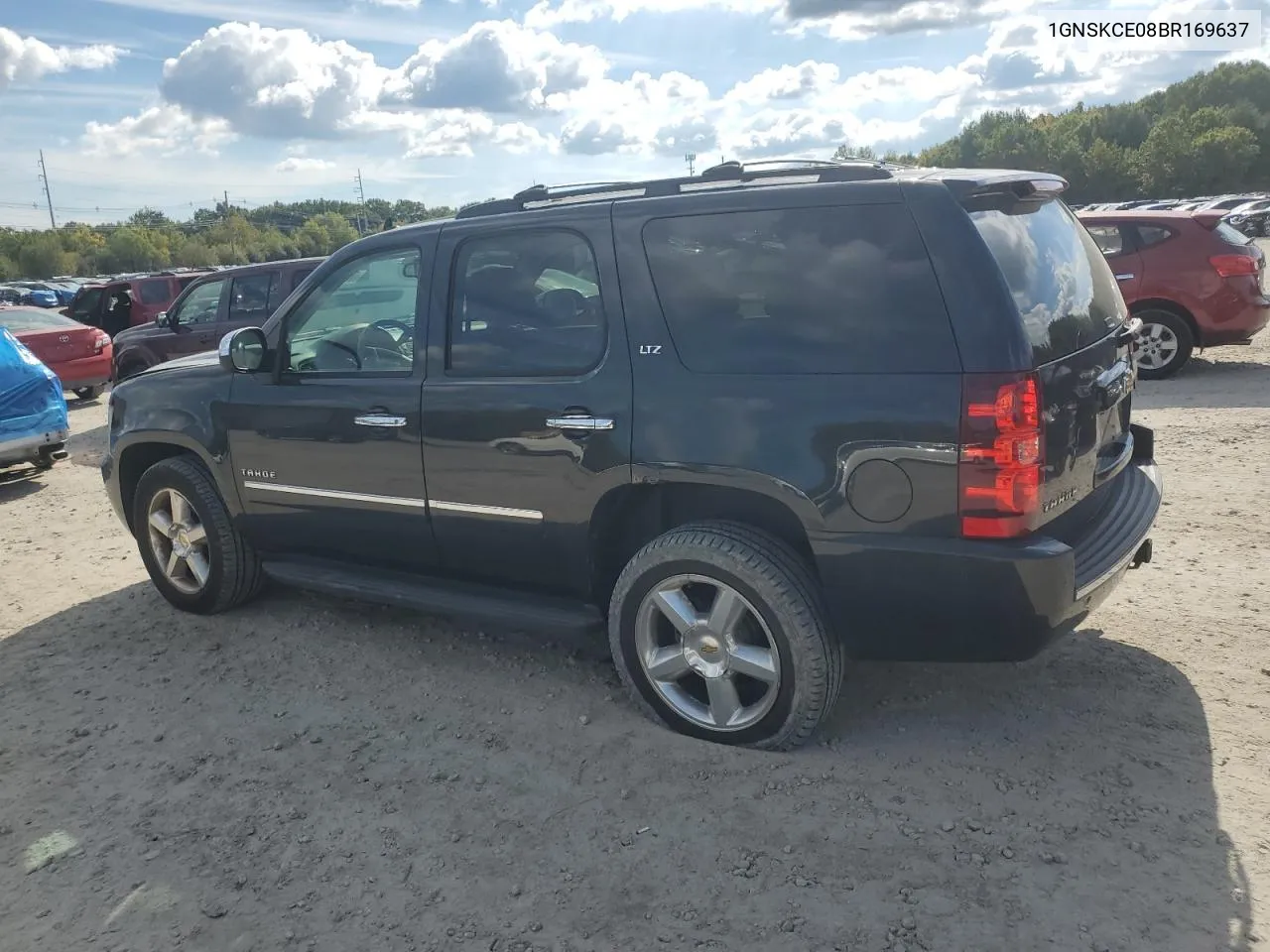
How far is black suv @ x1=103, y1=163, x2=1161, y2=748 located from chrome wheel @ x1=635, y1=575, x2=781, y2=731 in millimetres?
11

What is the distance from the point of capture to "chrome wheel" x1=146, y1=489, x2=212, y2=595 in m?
5.21

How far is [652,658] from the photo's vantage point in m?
3.75

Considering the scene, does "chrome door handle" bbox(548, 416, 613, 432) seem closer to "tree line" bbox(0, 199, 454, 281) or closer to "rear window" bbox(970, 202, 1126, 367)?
"rear window" bbox(970, 202, 1126, 367)

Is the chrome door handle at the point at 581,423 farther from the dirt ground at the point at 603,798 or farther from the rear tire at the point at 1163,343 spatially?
the rear tire at the point at 1163,343

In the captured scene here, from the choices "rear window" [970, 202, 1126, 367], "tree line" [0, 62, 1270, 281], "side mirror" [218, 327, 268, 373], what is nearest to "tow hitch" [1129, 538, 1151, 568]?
"rear window" [970, 202, 1126, 367]

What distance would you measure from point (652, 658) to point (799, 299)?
1.38 metres

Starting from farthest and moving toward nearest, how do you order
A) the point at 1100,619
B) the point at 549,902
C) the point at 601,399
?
the point at 1100,619 < the point at 601,399 < the point at 549,902

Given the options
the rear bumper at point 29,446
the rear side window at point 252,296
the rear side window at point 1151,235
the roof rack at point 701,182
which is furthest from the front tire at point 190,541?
the rear side window at point 1151,235

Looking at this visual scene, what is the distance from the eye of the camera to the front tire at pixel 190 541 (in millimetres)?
5117

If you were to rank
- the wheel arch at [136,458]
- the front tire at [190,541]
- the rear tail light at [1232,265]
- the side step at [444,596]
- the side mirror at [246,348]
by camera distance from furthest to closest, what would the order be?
the rear tail light at [1232,265], the wheel arch at [136,458], the front tire at [190,541], the side mirror at [246,348], the side step at [444,596]

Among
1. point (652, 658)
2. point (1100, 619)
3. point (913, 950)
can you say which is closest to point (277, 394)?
point (652, 658)

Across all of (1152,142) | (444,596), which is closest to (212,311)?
(444,596)

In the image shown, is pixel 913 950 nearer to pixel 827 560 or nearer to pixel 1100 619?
pixel 827 560

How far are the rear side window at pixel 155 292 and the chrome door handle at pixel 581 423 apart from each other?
15.0m
